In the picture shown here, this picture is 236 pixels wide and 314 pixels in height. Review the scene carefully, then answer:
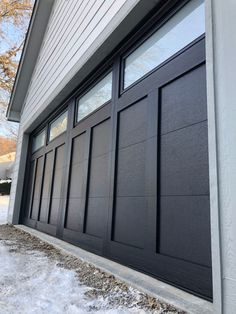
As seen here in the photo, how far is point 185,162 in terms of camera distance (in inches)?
74.1

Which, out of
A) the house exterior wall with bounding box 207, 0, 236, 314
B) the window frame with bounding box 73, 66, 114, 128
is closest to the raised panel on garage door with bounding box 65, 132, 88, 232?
the window frame with bounding box 73, 66, 114, 128

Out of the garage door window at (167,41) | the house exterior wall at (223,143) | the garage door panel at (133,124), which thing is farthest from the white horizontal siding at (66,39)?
the house exterior wall at (223,143)

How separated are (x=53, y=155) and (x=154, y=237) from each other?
117 inches

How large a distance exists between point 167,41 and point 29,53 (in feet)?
15.0

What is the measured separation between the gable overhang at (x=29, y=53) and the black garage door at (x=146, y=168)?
2570 mm

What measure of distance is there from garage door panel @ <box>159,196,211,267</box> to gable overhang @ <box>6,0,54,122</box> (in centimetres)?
481

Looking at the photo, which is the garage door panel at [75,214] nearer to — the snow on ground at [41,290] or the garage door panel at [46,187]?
the snow on ground at [41,290]

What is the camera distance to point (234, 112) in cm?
134

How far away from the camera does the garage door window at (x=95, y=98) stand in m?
3.16

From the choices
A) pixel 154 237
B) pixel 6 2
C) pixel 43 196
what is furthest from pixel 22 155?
pixel 6 2

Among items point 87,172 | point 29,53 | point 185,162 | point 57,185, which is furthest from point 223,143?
point 29,53

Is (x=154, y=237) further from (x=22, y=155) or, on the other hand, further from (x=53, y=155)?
(x=22, y=155)

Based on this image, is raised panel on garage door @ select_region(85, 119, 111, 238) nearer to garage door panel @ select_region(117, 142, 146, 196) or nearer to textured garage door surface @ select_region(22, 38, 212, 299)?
textured garage door surface @ select_region(22, 38, 212, 299)

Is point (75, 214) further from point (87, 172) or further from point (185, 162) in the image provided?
point (185, 162)
